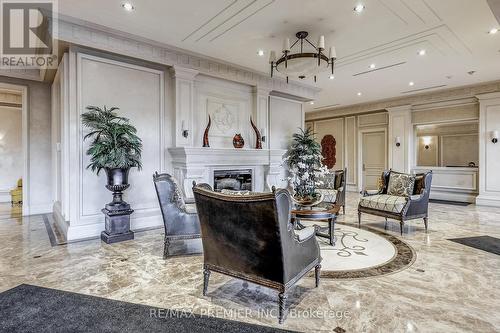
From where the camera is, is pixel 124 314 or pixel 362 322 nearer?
pixel 362 322

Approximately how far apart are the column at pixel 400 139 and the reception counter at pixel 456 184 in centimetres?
59

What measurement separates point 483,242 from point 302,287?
10.2 ft

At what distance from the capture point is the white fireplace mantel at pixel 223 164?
193 inches

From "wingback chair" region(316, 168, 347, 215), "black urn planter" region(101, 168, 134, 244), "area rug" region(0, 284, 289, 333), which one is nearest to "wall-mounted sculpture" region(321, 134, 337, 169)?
"wingback chair" region(316, 168, 347, 215)

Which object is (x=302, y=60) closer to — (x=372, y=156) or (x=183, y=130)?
(x=183, y=130)

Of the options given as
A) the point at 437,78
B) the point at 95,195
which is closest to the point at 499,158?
the point at 437,78

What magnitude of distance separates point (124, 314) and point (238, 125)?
4.45m

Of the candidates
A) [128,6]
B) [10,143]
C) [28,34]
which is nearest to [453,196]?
[128,6]

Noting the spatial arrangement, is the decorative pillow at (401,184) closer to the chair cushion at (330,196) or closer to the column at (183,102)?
the chair cushion at (330,196)

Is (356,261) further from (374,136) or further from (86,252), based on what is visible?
(374,136)

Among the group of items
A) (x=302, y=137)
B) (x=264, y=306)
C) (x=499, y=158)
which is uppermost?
(x=302, y=137)

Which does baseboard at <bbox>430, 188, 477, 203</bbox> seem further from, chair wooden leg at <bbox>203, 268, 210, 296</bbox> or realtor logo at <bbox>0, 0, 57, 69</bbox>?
realtor logo at <bbox>0, 0, 57, 69</bbox>

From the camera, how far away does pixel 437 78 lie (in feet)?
21.4

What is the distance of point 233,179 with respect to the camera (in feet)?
19.1
